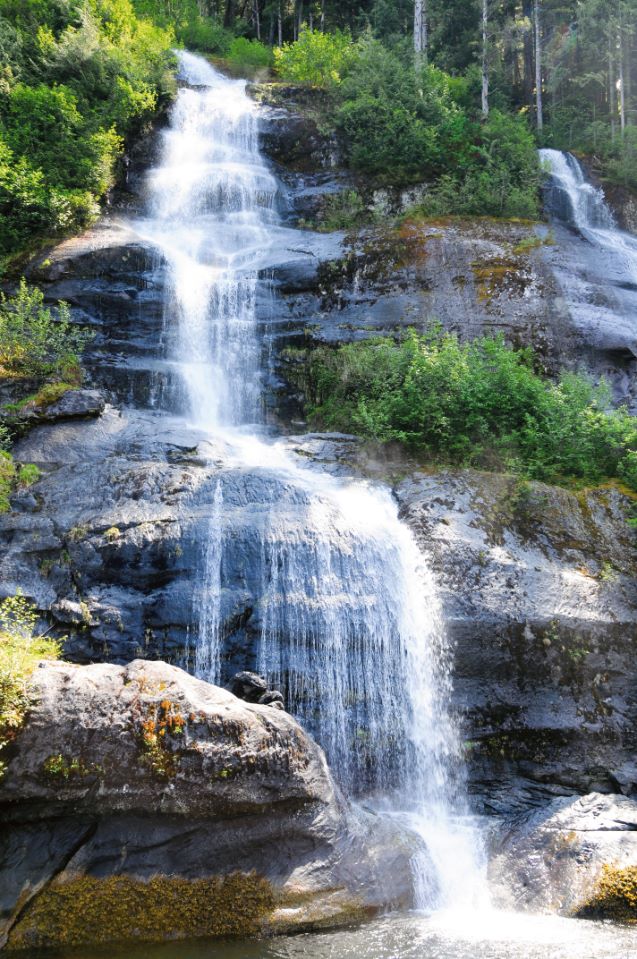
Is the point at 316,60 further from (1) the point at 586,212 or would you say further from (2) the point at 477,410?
(2) the point at 477,410

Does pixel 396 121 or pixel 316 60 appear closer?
pixel 396 121

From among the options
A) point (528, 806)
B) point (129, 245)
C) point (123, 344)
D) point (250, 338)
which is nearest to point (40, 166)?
point (129, 245)

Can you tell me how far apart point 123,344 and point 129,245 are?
2746 mm

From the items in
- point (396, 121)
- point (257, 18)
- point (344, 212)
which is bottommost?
point (344, 212)

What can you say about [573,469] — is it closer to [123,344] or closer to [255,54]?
[123,344]

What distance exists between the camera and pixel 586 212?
20.0 metres

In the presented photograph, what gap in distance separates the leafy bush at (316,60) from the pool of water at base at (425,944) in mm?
25118

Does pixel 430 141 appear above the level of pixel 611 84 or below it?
below

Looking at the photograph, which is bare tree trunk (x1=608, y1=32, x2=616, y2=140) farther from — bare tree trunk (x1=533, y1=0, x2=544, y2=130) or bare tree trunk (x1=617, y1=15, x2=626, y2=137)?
bare tree trunk (x1=533, y1=0, x2=544, y2=130)

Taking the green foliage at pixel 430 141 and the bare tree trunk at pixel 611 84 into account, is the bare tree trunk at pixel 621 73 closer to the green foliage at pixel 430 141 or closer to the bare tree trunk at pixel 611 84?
the bare tree trunk at pixel 611 84

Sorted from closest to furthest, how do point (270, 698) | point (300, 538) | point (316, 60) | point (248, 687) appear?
point (270, 698)
point (248, 687)
point (300, 538)
point (316, 60)

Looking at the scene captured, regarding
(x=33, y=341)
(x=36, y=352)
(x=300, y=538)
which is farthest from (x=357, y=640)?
(x=33, y=341)

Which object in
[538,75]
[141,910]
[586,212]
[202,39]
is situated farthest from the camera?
[202,39]

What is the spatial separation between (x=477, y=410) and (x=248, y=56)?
77.9 ft
